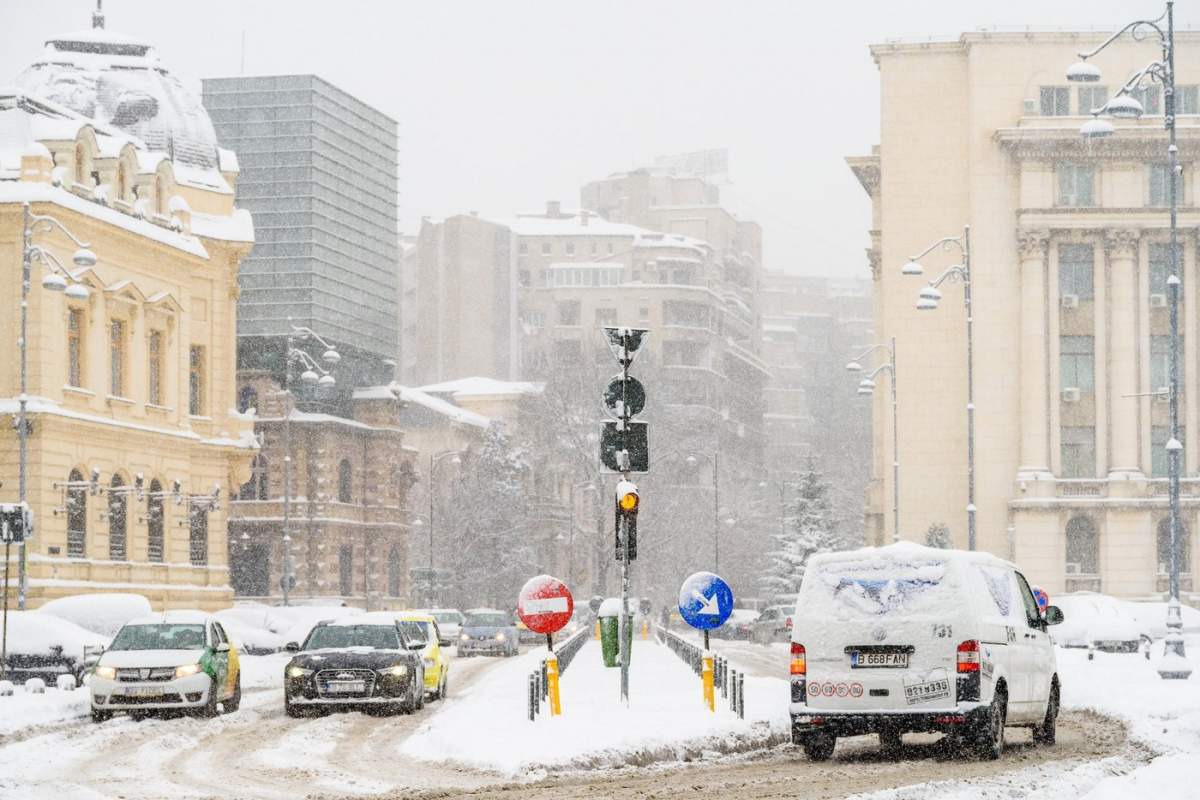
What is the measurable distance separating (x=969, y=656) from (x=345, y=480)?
83.7m

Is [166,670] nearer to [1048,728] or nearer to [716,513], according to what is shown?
[1048,728]

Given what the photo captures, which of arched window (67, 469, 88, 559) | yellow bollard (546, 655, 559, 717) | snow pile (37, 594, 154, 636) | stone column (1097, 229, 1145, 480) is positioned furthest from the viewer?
stone column (1097, 229, 1145, 480)

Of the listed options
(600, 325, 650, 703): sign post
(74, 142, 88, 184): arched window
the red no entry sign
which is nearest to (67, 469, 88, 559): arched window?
(74, 142, 88, 184): arched window

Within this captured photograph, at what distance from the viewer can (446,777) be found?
18.3m

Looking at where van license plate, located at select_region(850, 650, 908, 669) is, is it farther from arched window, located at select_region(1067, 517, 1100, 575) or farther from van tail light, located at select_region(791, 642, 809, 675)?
arched window, located at select_region(1067, 517, 1100, 575)

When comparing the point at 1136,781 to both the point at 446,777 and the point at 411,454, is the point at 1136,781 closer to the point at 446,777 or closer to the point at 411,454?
the point at 446,777

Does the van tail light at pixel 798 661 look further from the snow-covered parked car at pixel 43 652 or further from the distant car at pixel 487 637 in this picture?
the distant car at pixel 487 637

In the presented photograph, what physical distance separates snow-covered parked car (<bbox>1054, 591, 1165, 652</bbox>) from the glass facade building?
55815 mm

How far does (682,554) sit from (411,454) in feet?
48.6

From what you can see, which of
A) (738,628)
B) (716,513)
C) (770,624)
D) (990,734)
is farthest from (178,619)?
(716,513)

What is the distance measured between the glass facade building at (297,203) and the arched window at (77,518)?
4764 cm

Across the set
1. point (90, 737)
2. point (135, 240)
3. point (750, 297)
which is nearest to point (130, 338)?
point (135, 240)

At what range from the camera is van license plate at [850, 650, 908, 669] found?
19.0 m

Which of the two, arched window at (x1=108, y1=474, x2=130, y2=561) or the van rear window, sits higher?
the van rear window
